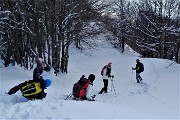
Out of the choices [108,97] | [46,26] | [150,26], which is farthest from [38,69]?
[150,26]

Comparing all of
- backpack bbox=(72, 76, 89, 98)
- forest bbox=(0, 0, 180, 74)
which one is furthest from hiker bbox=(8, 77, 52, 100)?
forest bbox=(0, 0, 180, 74)

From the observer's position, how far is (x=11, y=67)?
835 inches

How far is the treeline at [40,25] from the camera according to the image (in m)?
22.1

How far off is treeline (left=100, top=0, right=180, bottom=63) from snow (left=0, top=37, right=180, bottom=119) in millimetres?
7604

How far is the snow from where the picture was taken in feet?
28.6

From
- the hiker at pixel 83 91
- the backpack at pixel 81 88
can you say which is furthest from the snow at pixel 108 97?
the backpack at pixel 81 88

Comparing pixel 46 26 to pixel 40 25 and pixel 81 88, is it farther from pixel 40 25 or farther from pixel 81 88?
pixel 81 88

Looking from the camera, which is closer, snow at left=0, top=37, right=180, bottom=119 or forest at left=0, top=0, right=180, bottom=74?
snow at left=0, top=37, right=180, bottom=119

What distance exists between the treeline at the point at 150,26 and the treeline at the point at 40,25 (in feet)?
72.2

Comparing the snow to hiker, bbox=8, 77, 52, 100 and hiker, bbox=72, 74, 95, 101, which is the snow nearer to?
hiker, bbox=8, 77, 52, 100

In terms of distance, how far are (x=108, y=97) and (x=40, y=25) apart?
887 cm

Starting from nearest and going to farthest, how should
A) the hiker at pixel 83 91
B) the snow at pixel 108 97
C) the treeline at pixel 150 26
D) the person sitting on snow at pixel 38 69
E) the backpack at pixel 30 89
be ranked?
1. the snow at pixel 108 97
2. the backpack at pixel 30 89
3. the person sitting on snow at pixel 38 69
4. the hiker at pixel 83 91
5. the treeline at pixel 150 26

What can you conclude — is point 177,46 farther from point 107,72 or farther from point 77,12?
point 107,72

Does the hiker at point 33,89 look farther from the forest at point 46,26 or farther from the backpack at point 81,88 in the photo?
the forest at point 46,26
